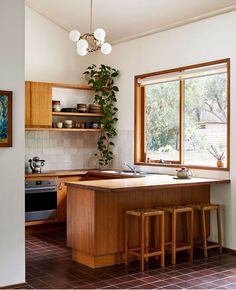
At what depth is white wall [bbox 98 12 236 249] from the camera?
553 centimetres

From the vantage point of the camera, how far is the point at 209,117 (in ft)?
19.8

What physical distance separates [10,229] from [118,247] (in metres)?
1.30

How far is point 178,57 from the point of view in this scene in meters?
6.27

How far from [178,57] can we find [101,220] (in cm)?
261

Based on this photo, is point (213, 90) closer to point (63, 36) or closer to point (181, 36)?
point (181, 36)

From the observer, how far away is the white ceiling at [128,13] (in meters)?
5.77

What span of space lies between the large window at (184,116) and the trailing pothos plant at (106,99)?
533mm

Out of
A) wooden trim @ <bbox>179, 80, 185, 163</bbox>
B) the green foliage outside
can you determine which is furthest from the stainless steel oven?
wooden trim @ <bbox>179, 80, 185, 163</bbox>

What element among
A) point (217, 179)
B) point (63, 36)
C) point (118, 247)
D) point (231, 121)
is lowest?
point (118, 247)

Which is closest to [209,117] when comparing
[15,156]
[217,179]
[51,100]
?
[217,179]

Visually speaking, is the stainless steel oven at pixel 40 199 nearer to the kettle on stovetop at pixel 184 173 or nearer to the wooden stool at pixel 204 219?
the kettle on stovetop at pixel 184 173

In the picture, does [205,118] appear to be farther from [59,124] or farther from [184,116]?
[59,124]

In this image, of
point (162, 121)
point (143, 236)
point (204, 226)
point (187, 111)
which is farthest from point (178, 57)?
point (143, 236)

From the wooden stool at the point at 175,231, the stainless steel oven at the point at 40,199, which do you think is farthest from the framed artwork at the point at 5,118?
the stainless steel oven at the point at 40,199
